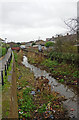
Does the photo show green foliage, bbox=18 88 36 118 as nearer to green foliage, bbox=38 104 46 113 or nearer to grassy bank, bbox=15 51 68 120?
grassy bank, bbox=15 51 68 120

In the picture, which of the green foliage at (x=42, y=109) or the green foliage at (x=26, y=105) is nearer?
the green foliage at (x=26, y=105)

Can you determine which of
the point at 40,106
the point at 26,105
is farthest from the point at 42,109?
the point at 26,105

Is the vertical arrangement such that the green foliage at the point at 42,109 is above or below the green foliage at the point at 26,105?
below

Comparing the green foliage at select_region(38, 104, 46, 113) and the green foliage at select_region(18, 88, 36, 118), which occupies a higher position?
the green foliage at select_region(18, 88, 36, 118)

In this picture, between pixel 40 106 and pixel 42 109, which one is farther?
pixel 40 106

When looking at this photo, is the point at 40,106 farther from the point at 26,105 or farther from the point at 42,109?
the point at 26,105

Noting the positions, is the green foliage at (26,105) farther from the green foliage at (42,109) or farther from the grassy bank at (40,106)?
the green foliage at (42,109)

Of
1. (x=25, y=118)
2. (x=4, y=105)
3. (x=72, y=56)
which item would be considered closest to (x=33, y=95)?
(x=25, y=118)

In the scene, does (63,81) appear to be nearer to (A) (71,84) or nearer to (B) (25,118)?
(A) (71,84)

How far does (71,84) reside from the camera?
6.71 meters

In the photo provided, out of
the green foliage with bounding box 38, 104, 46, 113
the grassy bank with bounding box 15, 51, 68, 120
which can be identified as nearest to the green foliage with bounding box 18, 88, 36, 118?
the grassy bank with bounding box 15, 51, 68, 120

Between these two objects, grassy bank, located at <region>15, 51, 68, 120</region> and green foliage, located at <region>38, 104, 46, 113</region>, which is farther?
green foliage, located at <region>38, 104, 46, 113</region>

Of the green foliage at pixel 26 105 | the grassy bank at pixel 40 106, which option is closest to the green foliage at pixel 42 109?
the grassy bank at pixel 40 106

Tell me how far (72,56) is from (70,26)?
503cm
